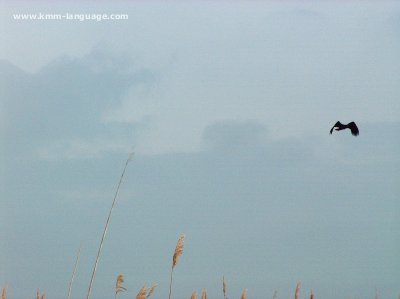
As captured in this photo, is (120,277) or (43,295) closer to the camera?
(43,295)

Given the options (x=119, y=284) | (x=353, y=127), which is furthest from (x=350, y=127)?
(x=119, y=284)

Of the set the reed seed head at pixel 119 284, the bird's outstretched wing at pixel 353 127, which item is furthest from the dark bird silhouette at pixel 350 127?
the reed seed head at pixel 119 284

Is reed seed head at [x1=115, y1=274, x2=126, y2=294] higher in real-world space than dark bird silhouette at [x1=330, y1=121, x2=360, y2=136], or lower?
lower

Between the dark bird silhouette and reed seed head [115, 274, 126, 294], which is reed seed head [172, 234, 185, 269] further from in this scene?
the dark bird silhouette

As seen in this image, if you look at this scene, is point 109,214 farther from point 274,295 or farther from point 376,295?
point 376,295

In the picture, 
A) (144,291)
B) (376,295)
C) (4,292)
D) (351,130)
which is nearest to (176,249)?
(144,291)

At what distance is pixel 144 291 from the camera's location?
4098 millimetres

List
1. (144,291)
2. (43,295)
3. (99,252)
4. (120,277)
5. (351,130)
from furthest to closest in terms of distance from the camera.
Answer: (351,130) < (120,277) < (43,295) < (144,291) < (99,252)

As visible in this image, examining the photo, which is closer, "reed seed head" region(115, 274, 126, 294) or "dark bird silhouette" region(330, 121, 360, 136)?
"reed seed head" region(115, 274, 126, 294)

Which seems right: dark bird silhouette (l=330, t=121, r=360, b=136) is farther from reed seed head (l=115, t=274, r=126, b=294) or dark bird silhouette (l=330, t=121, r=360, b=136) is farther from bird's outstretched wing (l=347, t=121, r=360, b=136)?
reed seed head (l=115, t=274, r=126, b=294)

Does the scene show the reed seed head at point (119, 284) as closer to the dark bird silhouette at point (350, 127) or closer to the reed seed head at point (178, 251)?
the reed seed head at point (178, 251)

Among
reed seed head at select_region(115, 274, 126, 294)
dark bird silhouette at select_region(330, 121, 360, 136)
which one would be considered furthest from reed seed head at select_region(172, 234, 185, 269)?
dark bird silhouette at select_region(330, 121, 360, 136)

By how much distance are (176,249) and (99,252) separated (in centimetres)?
88

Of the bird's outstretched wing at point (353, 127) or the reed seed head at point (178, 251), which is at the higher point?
the bird's outstretched wing at point (353, 127)
